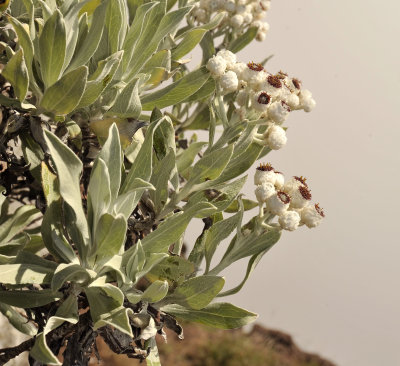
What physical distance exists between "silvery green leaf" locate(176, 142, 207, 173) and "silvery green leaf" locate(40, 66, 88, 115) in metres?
0.19

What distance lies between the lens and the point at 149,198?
0.79 m

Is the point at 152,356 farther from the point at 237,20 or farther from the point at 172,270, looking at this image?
the point at 237,20

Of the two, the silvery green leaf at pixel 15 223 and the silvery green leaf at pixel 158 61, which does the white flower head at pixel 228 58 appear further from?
the silvery green leaf at pixel 15 223

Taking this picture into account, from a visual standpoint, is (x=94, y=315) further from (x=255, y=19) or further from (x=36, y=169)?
(x=255, y=19)

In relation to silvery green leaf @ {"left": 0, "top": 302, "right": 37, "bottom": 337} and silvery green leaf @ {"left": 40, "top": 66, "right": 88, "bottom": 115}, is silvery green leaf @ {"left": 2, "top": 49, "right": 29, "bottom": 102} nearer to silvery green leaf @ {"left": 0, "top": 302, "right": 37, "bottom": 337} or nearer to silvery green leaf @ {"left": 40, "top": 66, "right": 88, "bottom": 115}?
silvery green leaf @ {"left": 40, "top": 66, "right": 88, "bottom": 115}

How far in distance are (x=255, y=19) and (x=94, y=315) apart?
2.18ft

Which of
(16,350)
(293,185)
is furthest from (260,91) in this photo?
(16,350)

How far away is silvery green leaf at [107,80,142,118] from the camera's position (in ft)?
2.35

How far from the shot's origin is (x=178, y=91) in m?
0.83

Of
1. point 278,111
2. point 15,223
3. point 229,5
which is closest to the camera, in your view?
point 278,111

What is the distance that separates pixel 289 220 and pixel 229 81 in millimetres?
195

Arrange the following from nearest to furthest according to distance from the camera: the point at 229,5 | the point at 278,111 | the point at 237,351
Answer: the point at 278,111, the point at 229,5, the point at 237,351

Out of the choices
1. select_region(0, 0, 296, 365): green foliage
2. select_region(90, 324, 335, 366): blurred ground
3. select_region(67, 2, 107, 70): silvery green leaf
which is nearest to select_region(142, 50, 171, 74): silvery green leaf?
select_region(0, 0, 296, 365): green foliage

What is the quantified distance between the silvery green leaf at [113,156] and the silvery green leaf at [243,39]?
514 millimetres
